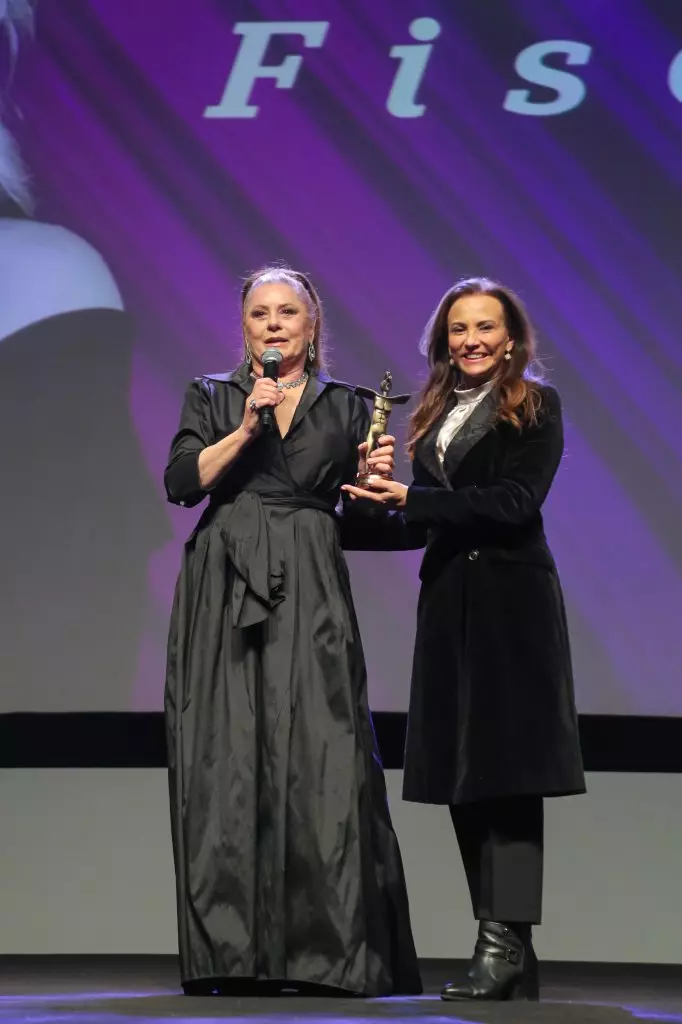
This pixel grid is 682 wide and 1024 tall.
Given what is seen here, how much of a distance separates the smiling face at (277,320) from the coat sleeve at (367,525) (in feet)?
0.58

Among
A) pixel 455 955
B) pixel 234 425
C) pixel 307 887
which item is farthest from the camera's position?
pixel 455 955

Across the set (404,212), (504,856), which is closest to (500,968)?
(504,856)

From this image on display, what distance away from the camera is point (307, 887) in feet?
8.51

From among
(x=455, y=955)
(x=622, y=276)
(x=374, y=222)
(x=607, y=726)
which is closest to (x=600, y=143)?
(x=622, y=276)

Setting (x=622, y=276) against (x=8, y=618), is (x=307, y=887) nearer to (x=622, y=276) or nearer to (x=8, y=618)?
(x=8, y=618)

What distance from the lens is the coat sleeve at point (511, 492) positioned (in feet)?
8.36

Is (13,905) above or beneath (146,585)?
beneath

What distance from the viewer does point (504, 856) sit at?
2523 mm

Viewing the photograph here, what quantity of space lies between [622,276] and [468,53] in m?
0.77

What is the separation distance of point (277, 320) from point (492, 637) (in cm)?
74

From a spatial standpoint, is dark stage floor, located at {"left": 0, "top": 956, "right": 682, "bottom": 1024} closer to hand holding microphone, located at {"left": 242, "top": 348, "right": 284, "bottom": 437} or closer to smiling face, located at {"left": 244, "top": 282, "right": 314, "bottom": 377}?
hand holding microphone, located at {"left": 242, "top": 348, "right": 284, "bottom": 437}

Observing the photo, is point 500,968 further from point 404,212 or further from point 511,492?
point 404,212

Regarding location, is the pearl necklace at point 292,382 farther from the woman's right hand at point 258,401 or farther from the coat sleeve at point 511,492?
the coat sleeve at point 511,492

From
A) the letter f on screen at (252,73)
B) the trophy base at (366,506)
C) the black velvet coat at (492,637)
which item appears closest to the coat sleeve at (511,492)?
the black velvet coat at (492,637)
